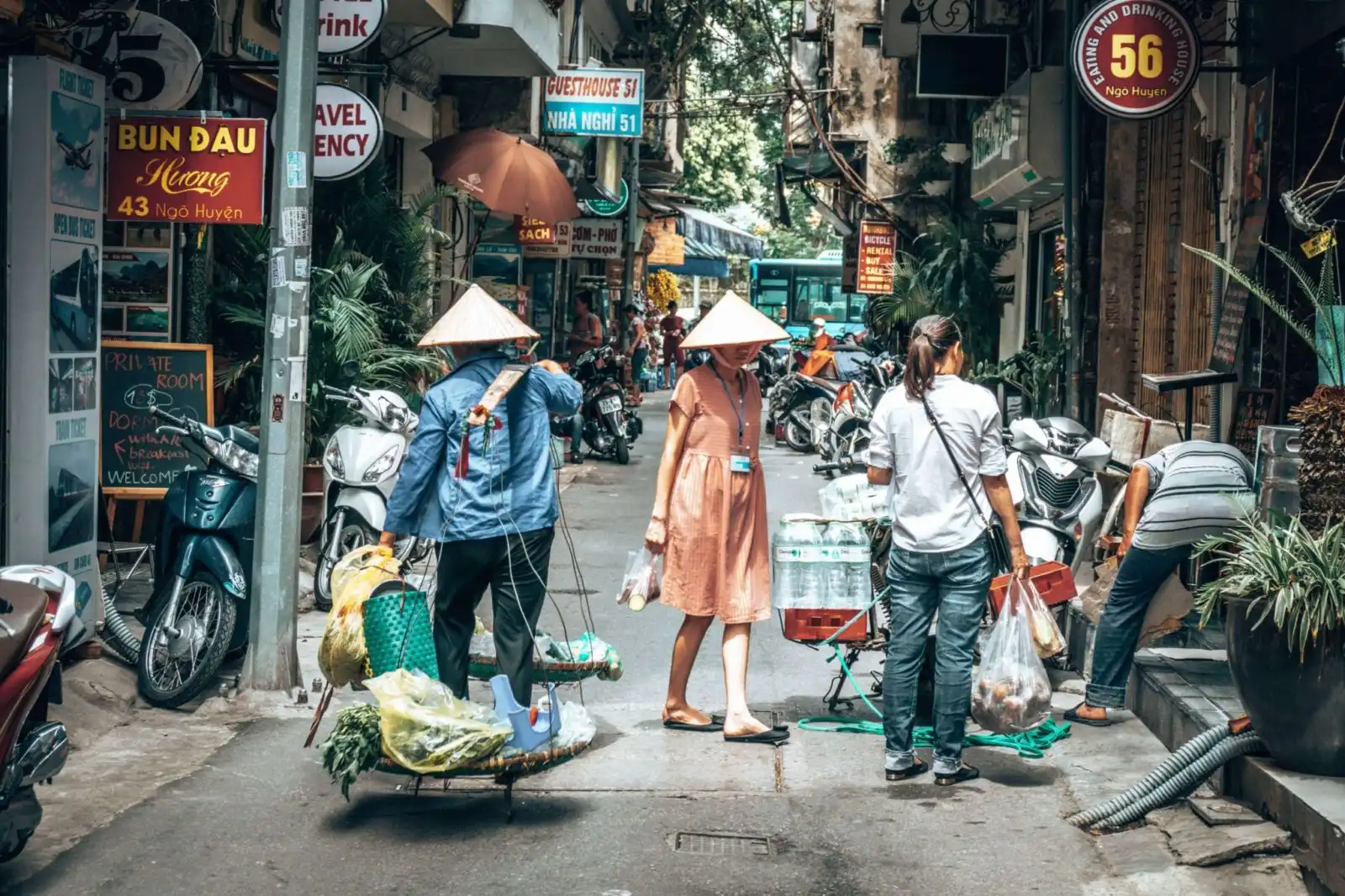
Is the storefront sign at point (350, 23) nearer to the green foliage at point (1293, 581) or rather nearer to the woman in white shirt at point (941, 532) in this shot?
the woman in white shirt at point (941, 532)

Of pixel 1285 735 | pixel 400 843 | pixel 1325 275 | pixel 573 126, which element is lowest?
pixel 400 843

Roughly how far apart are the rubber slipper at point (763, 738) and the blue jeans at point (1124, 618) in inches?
57.4

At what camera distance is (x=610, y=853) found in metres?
5.16

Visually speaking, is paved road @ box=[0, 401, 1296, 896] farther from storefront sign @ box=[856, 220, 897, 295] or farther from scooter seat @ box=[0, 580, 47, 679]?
storefront sign @ box=[856, 220, 897, 295]

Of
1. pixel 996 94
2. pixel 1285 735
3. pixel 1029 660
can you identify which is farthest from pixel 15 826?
pixel 996 94

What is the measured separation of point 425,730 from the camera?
17.0 ft

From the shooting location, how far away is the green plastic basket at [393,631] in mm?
5812

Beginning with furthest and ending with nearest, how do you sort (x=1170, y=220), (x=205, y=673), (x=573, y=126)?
(x=573, y=126) → (x=1170, y=220) → (x=205, y=673)

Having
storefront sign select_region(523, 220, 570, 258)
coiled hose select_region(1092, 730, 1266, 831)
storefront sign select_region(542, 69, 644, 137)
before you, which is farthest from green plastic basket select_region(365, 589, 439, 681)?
storefront sign select_region(523, 220, 570, 258)

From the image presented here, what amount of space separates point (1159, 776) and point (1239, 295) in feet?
13.1

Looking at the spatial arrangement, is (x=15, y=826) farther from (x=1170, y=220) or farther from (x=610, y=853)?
(x=1170, y=220)

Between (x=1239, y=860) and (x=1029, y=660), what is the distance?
128 centimetres

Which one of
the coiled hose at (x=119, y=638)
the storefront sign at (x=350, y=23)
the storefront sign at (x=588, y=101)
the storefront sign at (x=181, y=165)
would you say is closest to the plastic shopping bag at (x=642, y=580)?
the coiled hose at (x=119, y=638)

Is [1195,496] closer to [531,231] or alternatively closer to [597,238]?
[531,231]
